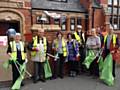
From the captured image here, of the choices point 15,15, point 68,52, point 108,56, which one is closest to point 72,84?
point 68,52

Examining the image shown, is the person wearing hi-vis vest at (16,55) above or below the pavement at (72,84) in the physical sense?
above

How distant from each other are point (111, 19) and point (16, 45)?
21.7ft

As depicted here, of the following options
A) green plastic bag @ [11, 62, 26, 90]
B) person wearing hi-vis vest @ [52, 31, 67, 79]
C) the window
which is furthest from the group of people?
the window

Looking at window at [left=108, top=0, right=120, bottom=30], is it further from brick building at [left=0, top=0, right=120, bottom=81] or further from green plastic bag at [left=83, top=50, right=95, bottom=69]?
green plastic bag at [left=83, top=50, right=95, bottom=69]

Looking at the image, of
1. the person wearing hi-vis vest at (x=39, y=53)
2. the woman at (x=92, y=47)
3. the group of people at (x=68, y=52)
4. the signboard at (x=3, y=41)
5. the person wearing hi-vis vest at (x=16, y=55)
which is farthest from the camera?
the woman at (x=92, y=47)

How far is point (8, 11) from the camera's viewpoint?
10023 mm

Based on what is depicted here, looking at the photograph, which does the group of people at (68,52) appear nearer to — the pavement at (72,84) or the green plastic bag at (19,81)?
the green plastic bag at (19,81)

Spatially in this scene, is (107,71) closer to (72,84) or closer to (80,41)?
(72,84)

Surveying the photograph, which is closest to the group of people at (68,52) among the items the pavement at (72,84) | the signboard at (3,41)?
the pavement at (72,84)

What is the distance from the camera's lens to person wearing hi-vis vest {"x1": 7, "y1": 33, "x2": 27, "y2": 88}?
8633 mm

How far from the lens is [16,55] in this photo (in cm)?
869

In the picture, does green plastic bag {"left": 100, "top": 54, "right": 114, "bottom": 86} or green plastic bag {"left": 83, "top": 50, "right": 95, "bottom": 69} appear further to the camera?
green plastic bag {"left": 83, "top": 50, "right": 95, "bottom": 69}

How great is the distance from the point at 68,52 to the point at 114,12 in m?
5.00

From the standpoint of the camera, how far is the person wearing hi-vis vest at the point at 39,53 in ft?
30.4
